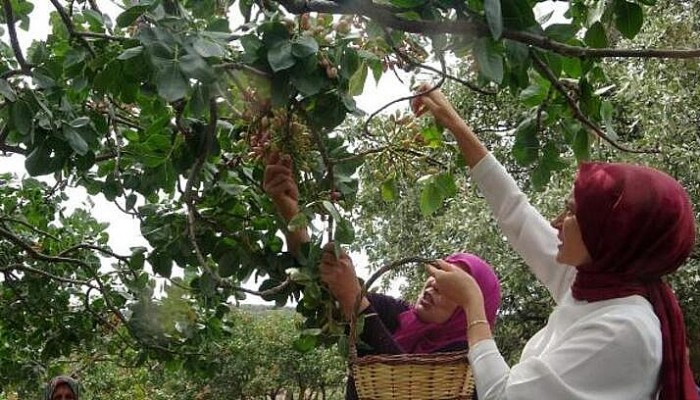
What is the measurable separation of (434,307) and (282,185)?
380 millimetres

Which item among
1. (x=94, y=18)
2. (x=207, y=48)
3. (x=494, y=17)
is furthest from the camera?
(x=94, y=18)

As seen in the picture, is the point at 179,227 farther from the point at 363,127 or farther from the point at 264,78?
the point at 264,78

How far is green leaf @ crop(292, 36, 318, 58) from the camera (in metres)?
1.30

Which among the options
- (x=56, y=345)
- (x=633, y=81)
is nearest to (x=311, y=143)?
(x=56, y=345)

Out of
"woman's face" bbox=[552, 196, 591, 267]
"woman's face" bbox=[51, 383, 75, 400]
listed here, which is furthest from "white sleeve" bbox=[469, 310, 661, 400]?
"woman's face" bbox=[51, 383, 75, 400]

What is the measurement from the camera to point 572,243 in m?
1.43

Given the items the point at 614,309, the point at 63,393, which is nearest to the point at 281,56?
the point at 614,309

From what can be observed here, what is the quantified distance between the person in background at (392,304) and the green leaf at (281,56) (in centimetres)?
31

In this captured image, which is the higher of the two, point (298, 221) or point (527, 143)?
point (527, 143)

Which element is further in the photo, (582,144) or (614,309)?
(582,144)

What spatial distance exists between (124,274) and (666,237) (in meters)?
2.09

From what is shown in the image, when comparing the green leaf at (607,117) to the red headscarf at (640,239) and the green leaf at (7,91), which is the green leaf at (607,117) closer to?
the red headscarf at (640,239)

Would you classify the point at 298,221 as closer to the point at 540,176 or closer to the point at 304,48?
the point at 304,48

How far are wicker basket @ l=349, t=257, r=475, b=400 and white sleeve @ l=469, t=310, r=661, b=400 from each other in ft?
0.31
